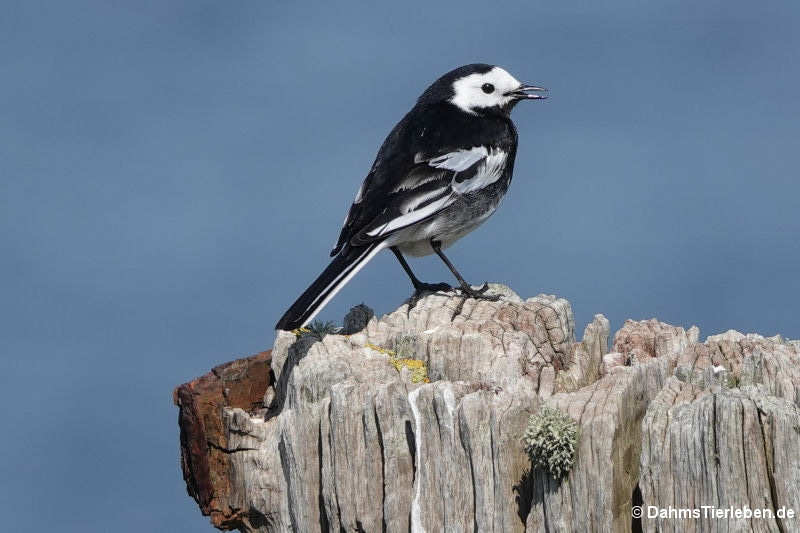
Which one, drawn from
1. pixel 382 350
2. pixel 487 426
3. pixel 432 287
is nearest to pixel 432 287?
pixel 432 287

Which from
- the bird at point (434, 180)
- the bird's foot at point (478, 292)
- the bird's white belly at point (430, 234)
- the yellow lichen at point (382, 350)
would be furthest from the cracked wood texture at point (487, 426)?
the bird's white belly at point (430, 234)

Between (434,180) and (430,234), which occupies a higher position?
(434,180)

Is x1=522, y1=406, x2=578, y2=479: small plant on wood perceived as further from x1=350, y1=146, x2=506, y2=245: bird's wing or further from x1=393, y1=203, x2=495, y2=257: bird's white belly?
x1=393, y1=203, x2=495, y2=257: bird's white belly

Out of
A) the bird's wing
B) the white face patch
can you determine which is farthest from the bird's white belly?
the white face patch

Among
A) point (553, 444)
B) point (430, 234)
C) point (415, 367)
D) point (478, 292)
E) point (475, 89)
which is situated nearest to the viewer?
point (553, 444)

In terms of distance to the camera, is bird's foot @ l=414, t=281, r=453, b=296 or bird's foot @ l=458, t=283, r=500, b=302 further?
bird's foot @ l=414, t=281, r=453, b=296

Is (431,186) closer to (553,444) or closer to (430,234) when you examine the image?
(430,234)

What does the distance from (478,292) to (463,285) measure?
0.18 m

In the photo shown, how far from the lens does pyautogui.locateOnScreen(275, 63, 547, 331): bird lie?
26.8 feet

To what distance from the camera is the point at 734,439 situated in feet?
16.6

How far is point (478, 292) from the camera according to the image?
883 centimetres

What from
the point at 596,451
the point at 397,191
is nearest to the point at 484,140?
the point at 397,191

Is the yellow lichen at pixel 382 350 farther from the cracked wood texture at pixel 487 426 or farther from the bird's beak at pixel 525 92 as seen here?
the bird's beak at pixel 525 92

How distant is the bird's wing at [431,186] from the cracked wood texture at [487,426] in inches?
27.1
